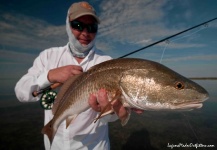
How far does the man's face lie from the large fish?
135cm

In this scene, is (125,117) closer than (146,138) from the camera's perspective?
Yes

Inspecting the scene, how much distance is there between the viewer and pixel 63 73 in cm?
306

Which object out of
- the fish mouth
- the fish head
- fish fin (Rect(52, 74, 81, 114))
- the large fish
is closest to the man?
fish fin (Rect(52, 74, 81, 114))

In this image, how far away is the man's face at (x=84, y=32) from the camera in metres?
3.96

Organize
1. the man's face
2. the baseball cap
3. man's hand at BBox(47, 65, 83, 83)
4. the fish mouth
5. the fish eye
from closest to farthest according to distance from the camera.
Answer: the fish mouth
the fish eye
man's hand at BBox(47, 65, 83, 83)
the baseball cap
the man's face

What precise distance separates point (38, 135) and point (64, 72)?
10.8m

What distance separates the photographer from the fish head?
2.52m

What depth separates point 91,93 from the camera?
9.60 feet

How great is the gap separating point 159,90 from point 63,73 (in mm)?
1648

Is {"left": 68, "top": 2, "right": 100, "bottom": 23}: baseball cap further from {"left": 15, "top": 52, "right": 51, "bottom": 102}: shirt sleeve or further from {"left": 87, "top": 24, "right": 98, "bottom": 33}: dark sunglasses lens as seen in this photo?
{"left": 15, "top": 52, "right": 51, "bottom": 102}: shirt sleeve

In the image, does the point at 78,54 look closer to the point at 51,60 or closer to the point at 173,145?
the point at 51,60

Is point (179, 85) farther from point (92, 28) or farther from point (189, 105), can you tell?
point (92, 28)

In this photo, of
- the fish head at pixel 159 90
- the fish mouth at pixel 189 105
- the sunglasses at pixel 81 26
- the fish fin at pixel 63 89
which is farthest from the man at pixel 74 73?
the fish mouth at pixel 189 105

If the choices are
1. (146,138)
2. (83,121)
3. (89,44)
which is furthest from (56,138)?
(146,138)
